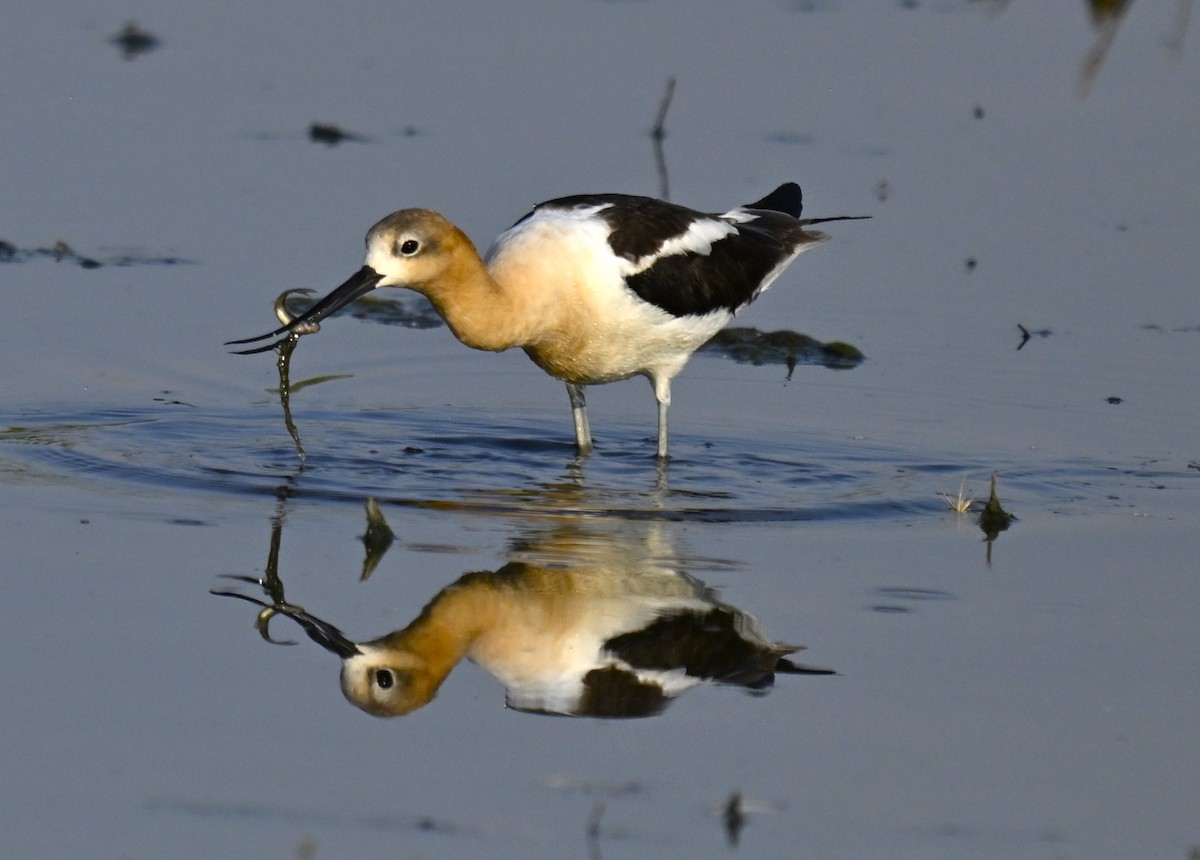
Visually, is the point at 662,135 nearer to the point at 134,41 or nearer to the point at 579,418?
the point at 134,41

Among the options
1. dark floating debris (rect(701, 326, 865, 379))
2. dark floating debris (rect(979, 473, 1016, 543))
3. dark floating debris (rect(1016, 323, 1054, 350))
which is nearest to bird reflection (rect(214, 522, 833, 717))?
dark floating debris (rect(979, 473, 1016, 543))

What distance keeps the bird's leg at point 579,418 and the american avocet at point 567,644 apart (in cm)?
205

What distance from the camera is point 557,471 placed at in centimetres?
827

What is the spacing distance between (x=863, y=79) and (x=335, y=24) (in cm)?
358

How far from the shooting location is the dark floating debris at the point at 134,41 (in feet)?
45.4

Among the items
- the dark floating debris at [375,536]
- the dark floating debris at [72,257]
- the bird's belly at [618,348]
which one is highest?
the dark floating debris at [72,257]

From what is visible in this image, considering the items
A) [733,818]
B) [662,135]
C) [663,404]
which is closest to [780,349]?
[663,404]

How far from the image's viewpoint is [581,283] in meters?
8.23

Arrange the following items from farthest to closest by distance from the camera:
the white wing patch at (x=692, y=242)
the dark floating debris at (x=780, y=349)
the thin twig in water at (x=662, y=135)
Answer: the thin twig in water at (x=662, y=135), the dark floating debris at (x=780, y=349), the white wing patch at (x=692, y=242)

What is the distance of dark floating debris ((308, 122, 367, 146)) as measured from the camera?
12242 mm

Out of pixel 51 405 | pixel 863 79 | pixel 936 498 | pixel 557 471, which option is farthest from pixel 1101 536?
pixel 863 79

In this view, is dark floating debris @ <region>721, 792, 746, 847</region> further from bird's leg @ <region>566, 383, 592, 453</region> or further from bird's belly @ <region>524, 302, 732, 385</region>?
bird's leg @ <region>566, 383, 592, 453</region>

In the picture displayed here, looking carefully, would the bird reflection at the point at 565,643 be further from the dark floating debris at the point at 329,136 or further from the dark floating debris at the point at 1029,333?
the dark floating debris at the point at 329,136

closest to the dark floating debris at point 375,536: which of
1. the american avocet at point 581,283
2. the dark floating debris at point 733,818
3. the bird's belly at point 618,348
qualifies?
the american avocet at point 581,283
